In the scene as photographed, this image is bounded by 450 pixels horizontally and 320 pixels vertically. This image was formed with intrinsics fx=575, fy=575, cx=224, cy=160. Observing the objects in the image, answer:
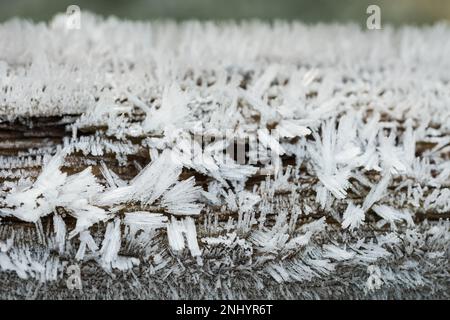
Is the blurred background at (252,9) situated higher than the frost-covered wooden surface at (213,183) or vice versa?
the blurred background at (252,9)

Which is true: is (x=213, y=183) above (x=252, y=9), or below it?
below

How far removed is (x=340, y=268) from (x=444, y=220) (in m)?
0.11

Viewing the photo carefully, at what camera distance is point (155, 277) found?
0.54 m

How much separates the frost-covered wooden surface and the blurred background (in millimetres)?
1067

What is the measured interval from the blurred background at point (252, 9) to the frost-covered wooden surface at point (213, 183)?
1067 millimetres

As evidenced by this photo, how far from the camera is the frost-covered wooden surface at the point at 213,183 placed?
52 centimetres

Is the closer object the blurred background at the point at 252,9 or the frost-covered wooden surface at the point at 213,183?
the frost-covered wooden surface at the point at 213,183

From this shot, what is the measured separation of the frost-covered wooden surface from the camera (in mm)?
516

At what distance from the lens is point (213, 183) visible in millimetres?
534

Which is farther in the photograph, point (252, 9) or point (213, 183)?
point (252, 9)

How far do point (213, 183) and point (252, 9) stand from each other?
125 centimetres

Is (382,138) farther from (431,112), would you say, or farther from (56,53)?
(56,53)

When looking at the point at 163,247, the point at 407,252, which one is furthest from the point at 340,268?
the point at 163,247

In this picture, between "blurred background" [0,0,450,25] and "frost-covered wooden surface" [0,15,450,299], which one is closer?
"frost-covered wooden surface" [0,15,450,299]
